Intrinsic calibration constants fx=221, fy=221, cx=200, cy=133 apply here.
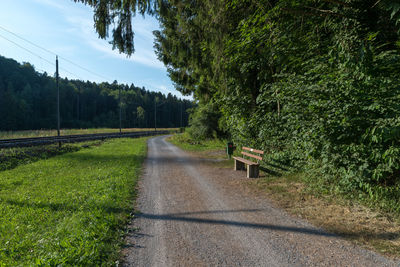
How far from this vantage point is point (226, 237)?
3.56 meters

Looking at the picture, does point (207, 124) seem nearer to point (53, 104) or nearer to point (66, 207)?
point (66, 207)

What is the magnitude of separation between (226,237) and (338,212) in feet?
8.39

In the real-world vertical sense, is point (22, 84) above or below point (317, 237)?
above

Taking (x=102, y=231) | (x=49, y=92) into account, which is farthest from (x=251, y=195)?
(x=49, y=92)

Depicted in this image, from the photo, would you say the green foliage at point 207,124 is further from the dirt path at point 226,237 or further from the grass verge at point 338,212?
the dirt path at point 226,237

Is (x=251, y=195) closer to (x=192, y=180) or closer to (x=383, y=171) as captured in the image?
(x=192, y=180)

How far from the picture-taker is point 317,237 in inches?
140

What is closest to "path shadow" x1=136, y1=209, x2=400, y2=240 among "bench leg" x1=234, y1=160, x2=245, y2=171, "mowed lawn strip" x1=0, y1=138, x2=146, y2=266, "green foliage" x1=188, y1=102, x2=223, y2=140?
"mowed lawn strip" x1=0, y1=138, x2=146, y2=266

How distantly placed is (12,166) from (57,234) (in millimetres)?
8523

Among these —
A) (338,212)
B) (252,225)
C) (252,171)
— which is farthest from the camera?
(252,171)

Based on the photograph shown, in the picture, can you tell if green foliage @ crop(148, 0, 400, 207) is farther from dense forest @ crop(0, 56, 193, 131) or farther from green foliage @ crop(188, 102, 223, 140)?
dense forest @ crop(0, 56, 193, 131)

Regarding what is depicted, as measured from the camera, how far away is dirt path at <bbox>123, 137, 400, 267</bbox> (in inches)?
116

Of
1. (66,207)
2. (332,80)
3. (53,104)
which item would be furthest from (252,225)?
(53,104)

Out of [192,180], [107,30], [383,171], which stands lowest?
[192,180]
